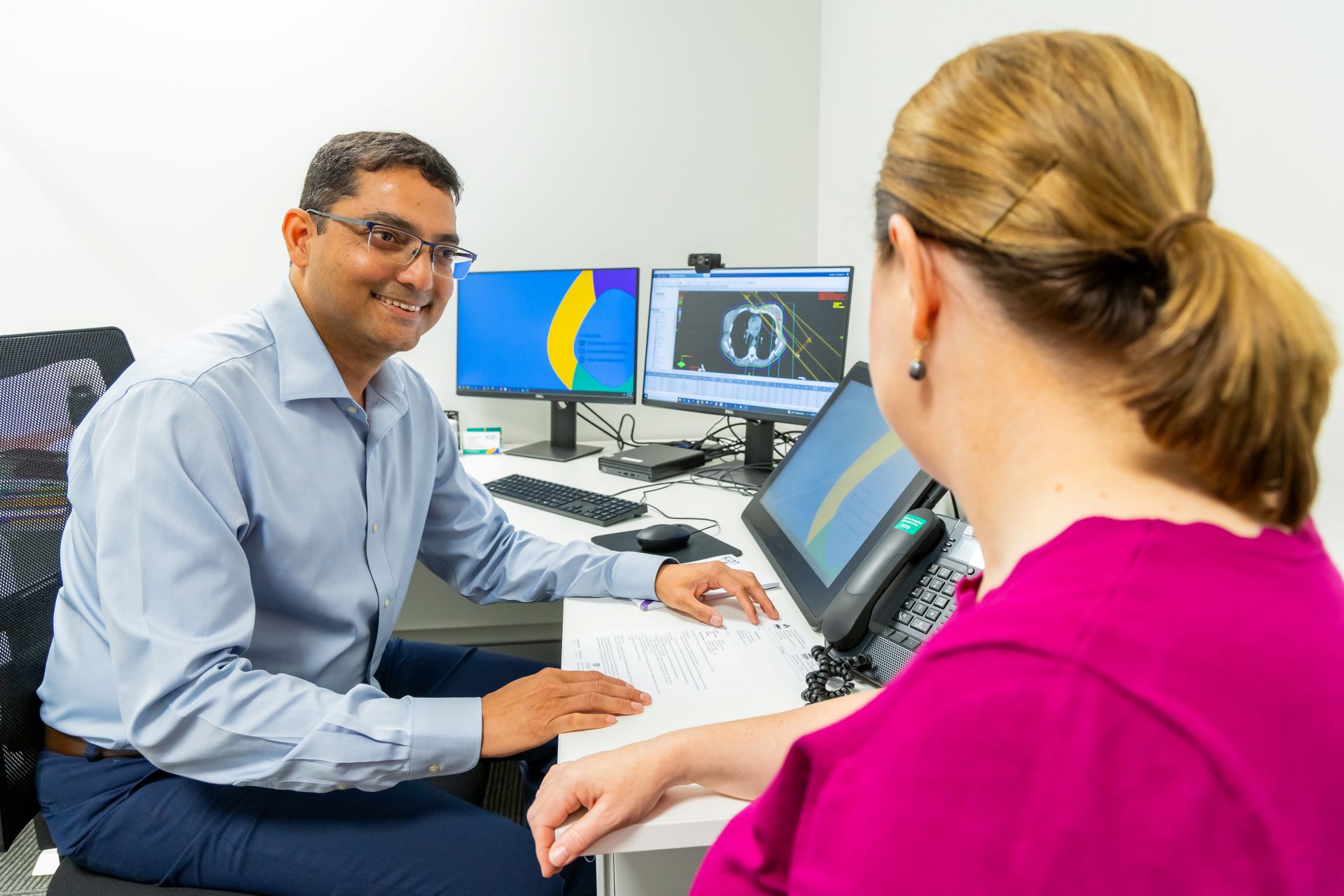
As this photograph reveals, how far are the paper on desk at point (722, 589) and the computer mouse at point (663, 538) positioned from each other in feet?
0.17

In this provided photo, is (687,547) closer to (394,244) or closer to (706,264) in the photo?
(394,244)

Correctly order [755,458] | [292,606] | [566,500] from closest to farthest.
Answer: [292,606] → [566,500] → [755,458]

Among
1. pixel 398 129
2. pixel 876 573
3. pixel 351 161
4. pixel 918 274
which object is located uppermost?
pixel 398 129

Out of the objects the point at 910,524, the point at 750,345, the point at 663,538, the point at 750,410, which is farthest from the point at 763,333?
the point at 910,524

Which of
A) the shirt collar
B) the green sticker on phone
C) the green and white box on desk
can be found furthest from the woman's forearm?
the green and white box on desk

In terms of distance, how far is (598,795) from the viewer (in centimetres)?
76

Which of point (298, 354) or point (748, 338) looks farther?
point (748, 338)

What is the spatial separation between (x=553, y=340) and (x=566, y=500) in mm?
616

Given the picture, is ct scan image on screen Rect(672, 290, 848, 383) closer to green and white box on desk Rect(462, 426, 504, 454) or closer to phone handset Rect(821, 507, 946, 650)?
green and white box on desk Rect(462, 426, 504, 454)

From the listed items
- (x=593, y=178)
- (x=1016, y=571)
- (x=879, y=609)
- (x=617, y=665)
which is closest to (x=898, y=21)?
(x=593, y=178)

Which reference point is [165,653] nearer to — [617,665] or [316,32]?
[617,665]

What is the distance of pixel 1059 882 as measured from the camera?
36cm

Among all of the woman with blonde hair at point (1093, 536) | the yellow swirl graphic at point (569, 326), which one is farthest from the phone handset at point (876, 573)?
the yellow swirl graphic at point (569, 326)

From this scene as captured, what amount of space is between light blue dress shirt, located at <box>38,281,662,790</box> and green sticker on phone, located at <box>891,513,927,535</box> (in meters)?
0.41
